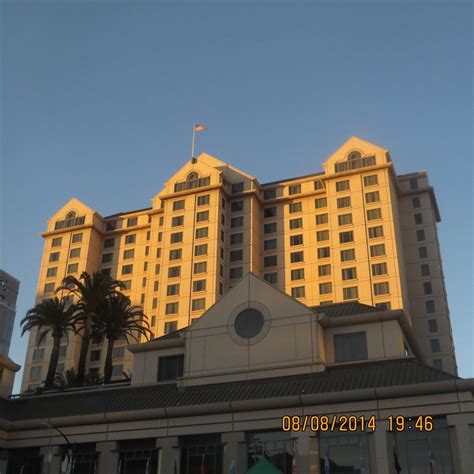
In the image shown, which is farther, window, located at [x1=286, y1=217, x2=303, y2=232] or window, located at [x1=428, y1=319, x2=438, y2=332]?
window, located at [x1=286, y1=217, x2=303, y2=232]

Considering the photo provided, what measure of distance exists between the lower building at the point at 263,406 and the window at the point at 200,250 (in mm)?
54503

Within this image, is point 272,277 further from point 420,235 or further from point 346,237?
point 420,235

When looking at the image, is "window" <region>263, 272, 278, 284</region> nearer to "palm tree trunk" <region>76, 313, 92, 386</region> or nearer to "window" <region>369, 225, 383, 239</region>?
"window" <region>369, 225, 383, 239</region>

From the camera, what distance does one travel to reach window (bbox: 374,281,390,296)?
3696 inches

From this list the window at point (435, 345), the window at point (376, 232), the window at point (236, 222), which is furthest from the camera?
the window at point (236, 222)

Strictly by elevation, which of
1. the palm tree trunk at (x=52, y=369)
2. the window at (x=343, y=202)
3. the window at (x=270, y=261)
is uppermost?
the window at (x=343, y=202)

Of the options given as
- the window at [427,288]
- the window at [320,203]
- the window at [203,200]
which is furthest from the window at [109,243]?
the window at [427,288]

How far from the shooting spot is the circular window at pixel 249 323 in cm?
4709

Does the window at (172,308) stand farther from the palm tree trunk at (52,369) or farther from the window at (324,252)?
the palm tree trunk at (52,369)

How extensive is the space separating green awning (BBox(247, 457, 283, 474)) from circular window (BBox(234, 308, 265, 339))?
10.7 metres

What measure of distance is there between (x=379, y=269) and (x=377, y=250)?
325 centimetres

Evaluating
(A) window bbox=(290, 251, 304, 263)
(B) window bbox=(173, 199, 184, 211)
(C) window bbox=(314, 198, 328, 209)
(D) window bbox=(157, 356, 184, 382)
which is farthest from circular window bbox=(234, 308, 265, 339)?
(B) window bbox=(173, 199, 184, 211)

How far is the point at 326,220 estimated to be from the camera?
109062 millimetres

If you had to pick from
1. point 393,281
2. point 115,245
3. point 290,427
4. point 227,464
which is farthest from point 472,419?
point 115,245
